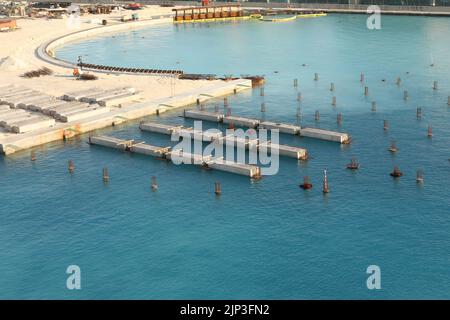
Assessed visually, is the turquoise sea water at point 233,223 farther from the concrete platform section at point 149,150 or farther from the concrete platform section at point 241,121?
→ the concrete platform section at point 241,121

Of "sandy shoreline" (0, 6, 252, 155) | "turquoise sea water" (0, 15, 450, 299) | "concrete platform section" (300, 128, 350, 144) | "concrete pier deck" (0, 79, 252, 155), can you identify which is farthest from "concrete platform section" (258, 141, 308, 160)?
"sandy shoreline" (0, 6, 252, 155)

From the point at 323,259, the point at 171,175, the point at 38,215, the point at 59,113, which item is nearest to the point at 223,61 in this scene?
the point at 59,113

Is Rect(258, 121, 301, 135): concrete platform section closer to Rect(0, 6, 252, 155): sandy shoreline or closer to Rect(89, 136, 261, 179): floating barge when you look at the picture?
Rect(89, 136, 261, 179): floating barge

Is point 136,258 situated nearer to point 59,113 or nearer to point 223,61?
point 59,113

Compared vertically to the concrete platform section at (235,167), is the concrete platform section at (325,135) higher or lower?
higher

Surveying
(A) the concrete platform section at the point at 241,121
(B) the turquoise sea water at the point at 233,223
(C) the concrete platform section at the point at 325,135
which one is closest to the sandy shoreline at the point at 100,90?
(B) the turquoise sea water at the point at 233,223

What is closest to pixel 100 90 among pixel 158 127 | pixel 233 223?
pixel 158 127

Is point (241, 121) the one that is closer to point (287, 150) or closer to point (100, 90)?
point (287, 150)
